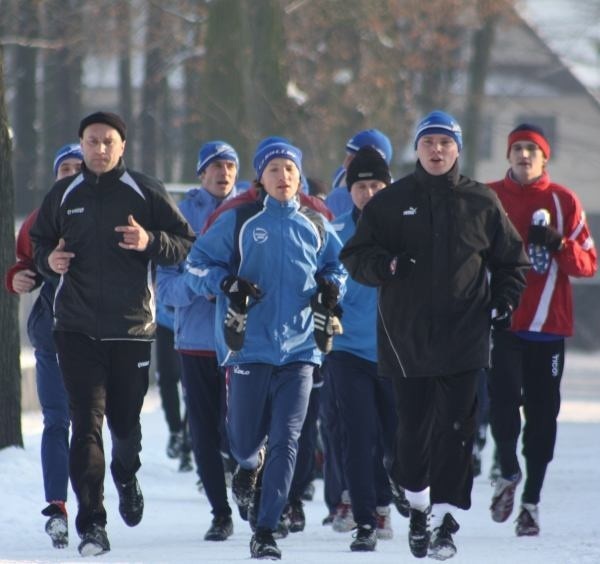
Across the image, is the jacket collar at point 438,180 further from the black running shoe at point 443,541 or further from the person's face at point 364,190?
the black running shoe at point 443,541

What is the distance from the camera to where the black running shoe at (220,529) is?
9680mm

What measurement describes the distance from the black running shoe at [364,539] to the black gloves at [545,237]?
70.3 inches

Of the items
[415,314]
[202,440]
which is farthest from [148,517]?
[415,314]

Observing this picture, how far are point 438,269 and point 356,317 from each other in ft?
4.45

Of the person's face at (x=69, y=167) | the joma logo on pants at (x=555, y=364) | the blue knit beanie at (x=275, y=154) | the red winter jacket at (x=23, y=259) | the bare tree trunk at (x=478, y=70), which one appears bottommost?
the joma logo on pants at (x=555, y=364)

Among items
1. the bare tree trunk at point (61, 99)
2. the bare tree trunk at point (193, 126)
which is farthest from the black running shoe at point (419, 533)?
the bare tree trunk at point (61, 99)

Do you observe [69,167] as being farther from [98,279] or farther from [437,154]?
[437,154]

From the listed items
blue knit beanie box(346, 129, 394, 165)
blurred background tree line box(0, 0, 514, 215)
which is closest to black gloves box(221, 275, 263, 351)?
blue knit beanie box(346, 129, 394, 165)

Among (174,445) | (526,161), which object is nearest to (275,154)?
(526,161)

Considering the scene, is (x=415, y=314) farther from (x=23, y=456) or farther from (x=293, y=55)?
(x=293, y=55)

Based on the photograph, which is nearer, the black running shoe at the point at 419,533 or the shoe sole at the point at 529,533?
the black running shoe at the point at 419,533

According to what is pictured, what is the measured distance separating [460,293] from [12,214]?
463 cm

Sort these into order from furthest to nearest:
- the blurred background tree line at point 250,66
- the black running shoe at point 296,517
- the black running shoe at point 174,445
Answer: the blurred background tree line at point 250,66
the black running shoe at point 174,445
the black running shoe at point 296,517

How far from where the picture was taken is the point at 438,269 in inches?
333
